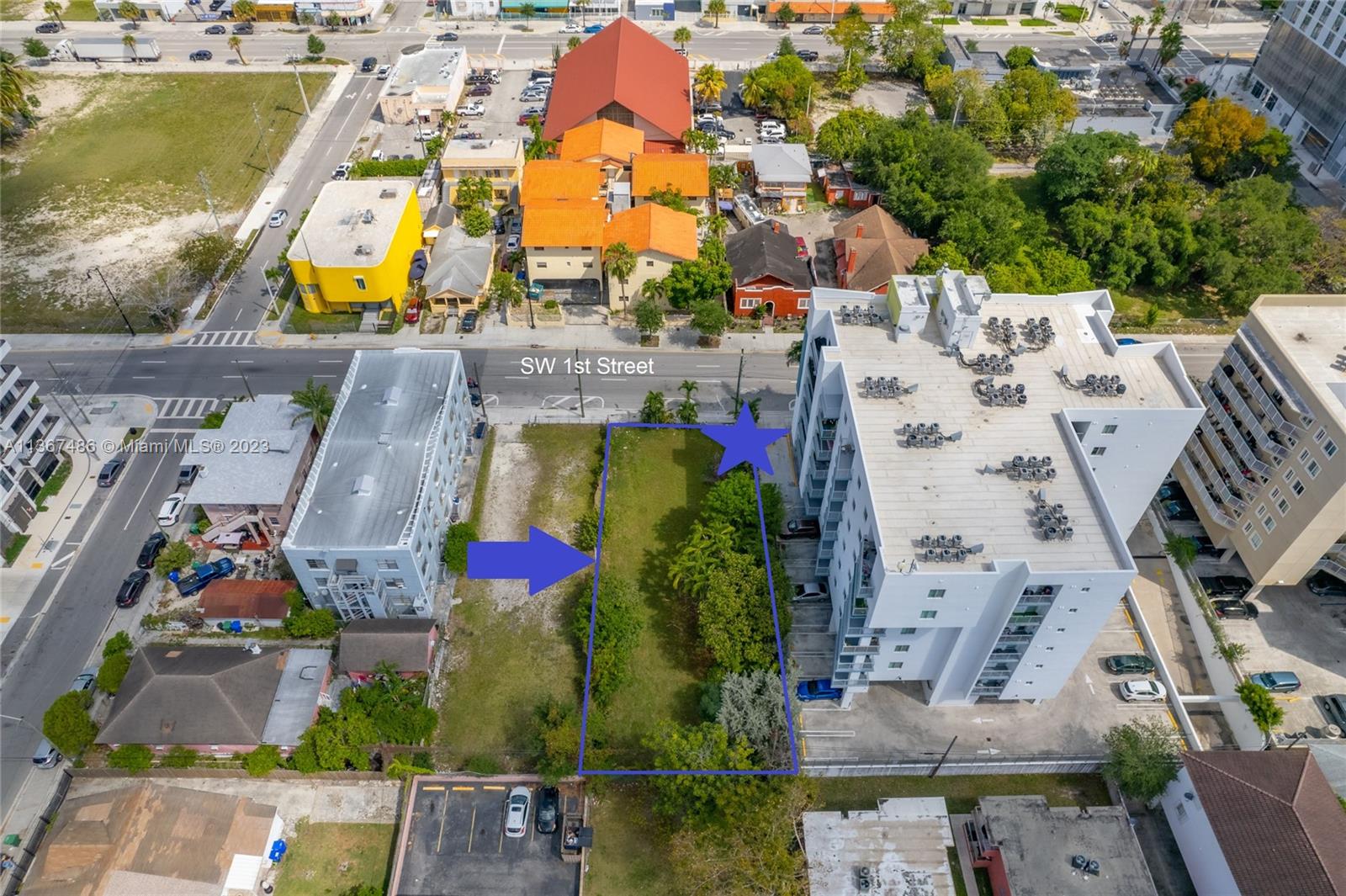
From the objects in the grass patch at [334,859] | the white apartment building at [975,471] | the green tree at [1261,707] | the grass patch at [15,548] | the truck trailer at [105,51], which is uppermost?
the white apartment building at [975,471]

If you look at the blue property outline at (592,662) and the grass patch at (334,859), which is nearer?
the grass patch at (334,859)

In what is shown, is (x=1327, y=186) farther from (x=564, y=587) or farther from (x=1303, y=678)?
(x=564, y=587)

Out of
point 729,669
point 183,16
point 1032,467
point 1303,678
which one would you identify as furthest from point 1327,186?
point 183,16

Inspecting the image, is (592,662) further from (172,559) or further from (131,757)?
(172,559)

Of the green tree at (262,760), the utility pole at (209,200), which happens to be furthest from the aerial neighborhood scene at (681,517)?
the utility pole at (209,200)

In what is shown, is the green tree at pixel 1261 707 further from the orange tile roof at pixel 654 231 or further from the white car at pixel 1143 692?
the orange tile roof at pixel 654 231

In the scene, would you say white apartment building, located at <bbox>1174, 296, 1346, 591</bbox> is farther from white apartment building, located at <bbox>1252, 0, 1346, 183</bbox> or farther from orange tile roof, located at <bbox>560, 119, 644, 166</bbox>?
orange tile roof, located at <bbox>560, 119, 644, 166</bbox>

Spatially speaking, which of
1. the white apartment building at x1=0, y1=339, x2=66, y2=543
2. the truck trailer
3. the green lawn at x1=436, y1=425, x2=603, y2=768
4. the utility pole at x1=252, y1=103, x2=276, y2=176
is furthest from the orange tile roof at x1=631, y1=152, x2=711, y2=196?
the truck trailer
